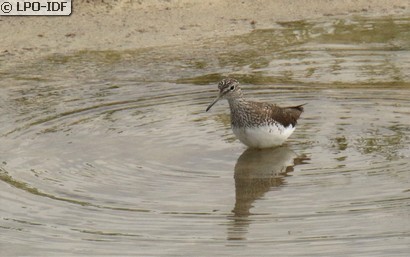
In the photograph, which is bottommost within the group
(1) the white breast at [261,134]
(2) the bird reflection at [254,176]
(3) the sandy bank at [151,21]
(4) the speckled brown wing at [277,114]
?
(2) the bird reflection at [254,176]

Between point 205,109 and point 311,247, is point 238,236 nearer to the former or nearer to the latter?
point 311,247

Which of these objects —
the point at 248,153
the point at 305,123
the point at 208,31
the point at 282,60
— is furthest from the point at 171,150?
the point at 208,31

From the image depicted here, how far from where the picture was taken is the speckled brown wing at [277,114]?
43.0 ft

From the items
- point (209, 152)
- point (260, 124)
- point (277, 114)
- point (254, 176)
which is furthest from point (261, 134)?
point (254, 176)

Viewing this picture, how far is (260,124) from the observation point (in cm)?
1303

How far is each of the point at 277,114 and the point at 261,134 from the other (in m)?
0.33

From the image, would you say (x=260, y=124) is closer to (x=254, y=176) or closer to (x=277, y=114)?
(x=277, y=114)

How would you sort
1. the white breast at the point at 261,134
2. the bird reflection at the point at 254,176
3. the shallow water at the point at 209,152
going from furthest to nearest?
the white breast at the point at 261,134, the bird reflection at the point at 254,176, the shallow water at the point at 209,152

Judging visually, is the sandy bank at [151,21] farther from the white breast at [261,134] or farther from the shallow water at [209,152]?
the white breast at [261,134]

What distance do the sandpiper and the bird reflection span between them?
146 mm

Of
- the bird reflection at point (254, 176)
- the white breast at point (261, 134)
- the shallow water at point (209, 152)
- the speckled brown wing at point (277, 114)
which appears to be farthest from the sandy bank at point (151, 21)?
the bird reflection at point (254, 176)

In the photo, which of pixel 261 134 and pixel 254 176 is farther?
pixel 261 134

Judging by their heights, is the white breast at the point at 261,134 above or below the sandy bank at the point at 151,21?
below

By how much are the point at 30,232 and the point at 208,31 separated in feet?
26.6
